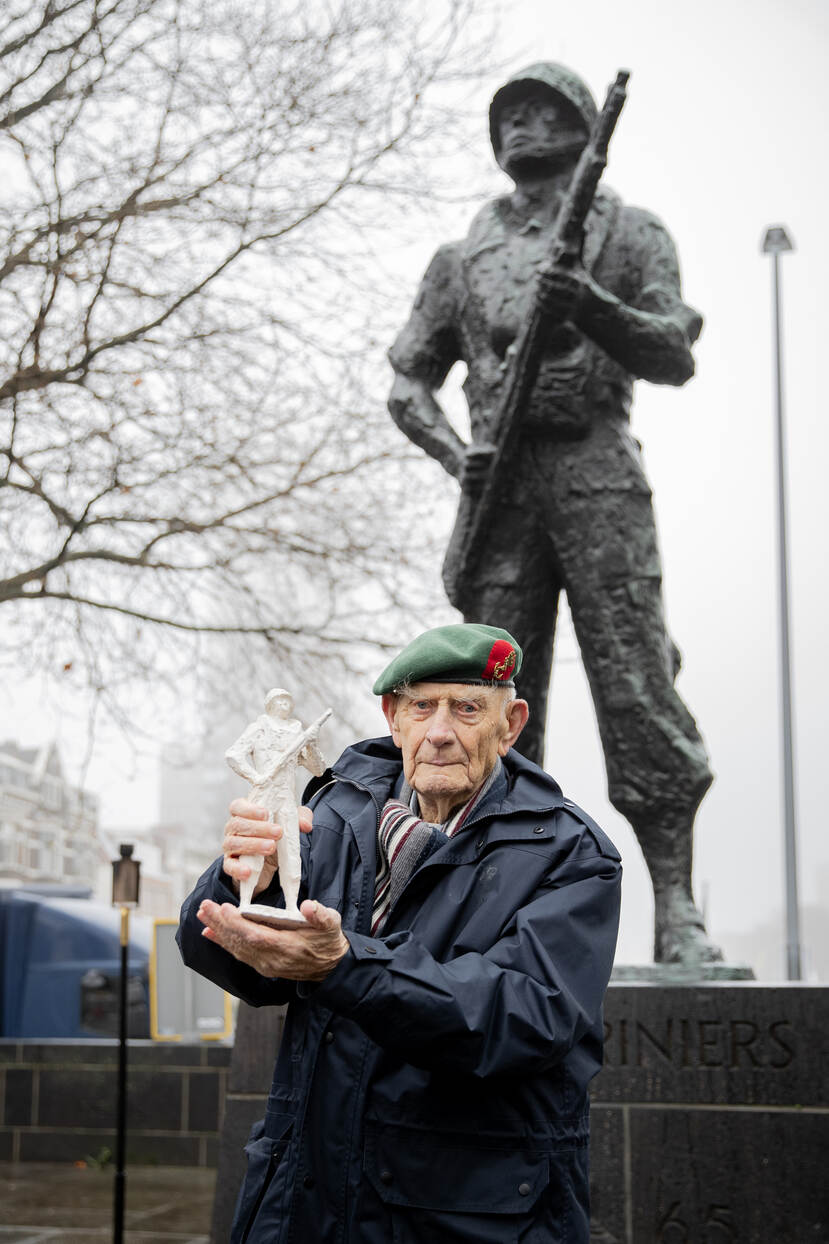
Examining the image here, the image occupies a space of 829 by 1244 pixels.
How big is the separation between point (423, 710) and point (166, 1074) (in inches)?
325

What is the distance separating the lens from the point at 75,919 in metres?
12.1

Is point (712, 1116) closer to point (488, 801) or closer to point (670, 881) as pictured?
point (670, 881)

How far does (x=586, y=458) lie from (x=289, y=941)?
11.4 ft

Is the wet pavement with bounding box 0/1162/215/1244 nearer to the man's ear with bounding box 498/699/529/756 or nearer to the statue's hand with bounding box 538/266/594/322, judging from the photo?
the statue's hand with bounding box 538/266/594/322

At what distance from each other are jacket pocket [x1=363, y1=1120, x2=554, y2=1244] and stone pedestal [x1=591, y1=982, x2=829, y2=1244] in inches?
100

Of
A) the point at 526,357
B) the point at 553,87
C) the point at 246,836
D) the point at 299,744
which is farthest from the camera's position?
the point at 553,87

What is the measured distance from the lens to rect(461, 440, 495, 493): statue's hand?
5.21 meters

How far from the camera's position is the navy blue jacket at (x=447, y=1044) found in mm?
2076

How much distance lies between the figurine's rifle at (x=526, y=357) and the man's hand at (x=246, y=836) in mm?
3070

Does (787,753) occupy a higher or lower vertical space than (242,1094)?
higher

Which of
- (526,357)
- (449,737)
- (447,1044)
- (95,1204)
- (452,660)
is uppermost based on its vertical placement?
(526,357)

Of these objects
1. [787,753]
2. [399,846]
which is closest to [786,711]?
[787,753]

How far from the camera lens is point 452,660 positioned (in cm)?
253

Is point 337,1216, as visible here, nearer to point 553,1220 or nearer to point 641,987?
point 553,1220
